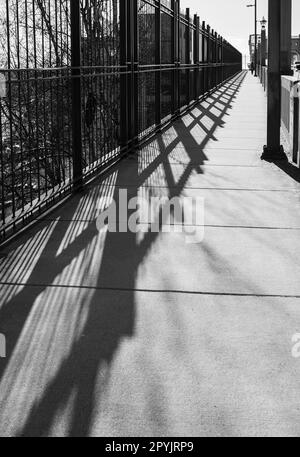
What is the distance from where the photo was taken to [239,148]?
35.8 feet

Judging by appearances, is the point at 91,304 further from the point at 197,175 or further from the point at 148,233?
the point at 197,175

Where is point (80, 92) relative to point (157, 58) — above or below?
below

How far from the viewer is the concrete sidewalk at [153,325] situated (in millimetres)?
2816

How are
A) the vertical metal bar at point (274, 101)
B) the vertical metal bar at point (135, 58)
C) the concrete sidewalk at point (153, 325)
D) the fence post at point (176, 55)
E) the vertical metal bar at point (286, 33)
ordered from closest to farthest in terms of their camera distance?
the concrete sidewalk at point (153, 325) → the vertical metal bar at point (274, 101) → the vertical metal bar at point (135, 58) → the vertical metal bar at point (286, 33) → the fence post at point (176, 55)

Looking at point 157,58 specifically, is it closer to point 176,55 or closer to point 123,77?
point 176,55

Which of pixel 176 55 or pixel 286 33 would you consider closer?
pixel 286 33

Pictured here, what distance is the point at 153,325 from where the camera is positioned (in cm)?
378

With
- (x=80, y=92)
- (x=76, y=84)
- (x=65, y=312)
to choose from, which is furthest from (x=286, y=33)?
(x=65, y=312)

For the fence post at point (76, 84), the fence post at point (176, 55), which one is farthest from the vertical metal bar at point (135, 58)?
the fence post at point (176, 55)

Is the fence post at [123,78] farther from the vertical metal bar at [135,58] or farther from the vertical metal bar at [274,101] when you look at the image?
the vertical metal bar at [274,101]

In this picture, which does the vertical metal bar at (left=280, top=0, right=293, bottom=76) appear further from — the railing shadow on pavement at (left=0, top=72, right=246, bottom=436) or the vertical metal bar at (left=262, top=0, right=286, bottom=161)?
the railing shadow on pavement at (left=0, top=72, right=246, bottom=436)

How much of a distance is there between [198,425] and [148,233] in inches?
122

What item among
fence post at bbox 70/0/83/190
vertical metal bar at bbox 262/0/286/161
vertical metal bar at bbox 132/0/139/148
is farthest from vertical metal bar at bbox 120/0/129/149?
fence post at bbox 70/0/83/190
